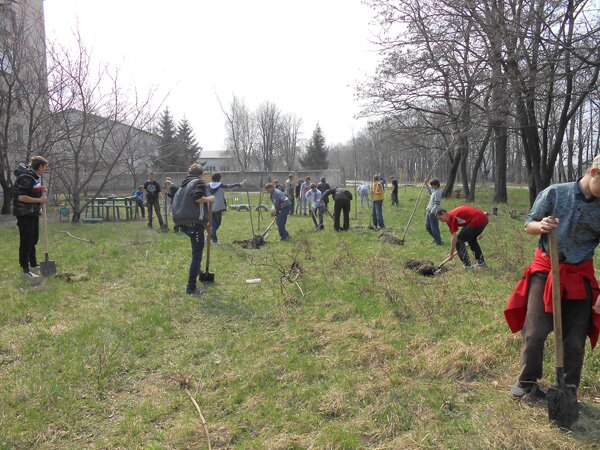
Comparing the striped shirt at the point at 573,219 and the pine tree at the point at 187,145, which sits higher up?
the pine tree at the point at 187,145

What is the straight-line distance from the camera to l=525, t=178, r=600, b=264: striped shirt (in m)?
2.87

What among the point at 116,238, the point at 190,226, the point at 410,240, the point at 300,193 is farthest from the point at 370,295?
the point at 300,193

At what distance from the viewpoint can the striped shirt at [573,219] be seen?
2.87 meters

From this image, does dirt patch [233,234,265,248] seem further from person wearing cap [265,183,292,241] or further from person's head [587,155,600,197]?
person's head [587,155,600,197]

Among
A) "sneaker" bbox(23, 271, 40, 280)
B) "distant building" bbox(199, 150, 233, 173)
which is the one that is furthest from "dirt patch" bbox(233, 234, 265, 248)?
"distant building" bbox(199, 150, 233, 173)

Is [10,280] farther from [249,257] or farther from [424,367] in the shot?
[424,367]

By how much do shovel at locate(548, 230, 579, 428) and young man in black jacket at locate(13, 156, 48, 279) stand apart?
6.85m

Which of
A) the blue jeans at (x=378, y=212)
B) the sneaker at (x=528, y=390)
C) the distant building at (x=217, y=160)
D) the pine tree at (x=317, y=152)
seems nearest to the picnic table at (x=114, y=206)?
the blue jeans at (x=378, y=212)

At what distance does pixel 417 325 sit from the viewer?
479 cm

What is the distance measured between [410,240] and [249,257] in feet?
13.2

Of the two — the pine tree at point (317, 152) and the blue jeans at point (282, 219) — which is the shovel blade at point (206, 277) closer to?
the blue jeans at point (282, 219)

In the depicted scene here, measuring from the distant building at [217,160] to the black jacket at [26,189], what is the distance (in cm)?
6721

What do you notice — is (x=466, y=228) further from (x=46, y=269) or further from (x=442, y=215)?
(x=46, y=269)

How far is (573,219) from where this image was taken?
9.52 feet
